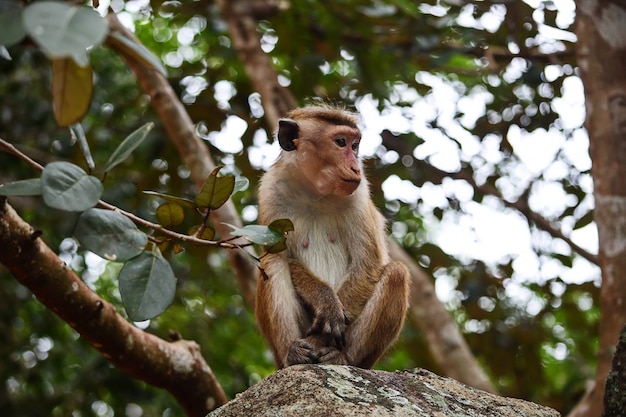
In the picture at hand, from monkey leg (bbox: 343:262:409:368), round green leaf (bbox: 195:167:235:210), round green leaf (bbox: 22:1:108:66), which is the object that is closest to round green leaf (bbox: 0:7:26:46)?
round green leaf (bbox: 22:1:108:66)

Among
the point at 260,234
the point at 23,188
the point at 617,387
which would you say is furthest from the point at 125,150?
the point at 617,387

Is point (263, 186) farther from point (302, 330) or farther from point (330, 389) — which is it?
point (330, 389)

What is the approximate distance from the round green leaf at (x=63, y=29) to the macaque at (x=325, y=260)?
2.98 metres

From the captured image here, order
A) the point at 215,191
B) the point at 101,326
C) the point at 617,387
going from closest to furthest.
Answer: the point at 215,191 < the point at 617,387 < the point at 101,326

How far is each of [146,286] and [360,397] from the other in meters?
0.98

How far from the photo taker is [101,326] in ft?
16.1

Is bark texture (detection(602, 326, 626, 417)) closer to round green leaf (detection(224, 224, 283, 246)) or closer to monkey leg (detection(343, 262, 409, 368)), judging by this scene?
monkey leg (detection(343, 262, 409, 368))

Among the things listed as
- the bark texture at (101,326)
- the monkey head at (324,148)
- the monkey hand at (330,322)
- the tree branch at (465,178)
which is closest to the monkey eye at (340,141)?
the monkey head at (324,148)

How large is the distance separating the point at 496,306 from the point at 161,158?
3.93 m

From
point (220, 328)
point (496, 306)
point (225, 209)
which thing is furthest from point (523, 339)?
point (220, 328)

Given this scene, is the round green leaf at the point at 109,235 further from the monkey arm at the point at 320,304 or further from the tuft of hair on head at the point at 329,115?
the tuft of hair on head at the point at 329,115

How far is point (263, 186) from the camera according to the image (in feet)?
19.0

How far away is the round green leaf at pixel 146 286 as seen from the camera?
313 centimetres

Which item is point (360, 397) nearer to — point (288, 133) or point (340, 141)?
point (340, 141)
